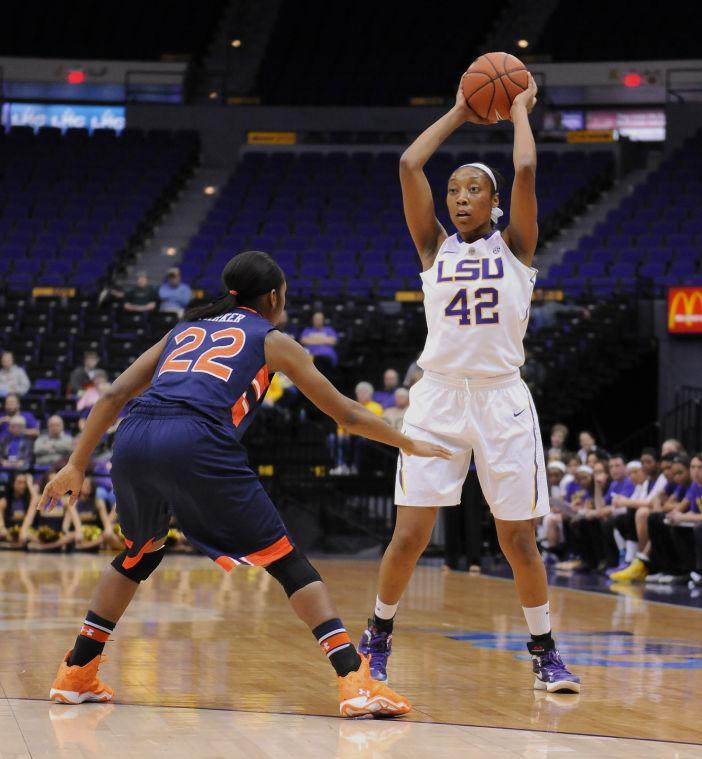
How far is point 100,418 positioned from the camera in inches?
170

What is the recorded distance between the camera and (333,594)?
927 cm

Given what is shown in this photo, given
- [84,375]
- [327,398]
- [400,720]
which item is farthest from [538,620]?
[84,375]

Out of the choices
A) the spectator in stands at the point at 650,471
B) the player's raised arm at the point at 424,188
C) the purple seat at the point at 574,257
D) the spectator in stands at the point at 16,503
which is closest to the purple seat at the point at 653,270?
the purple seat at the point at 574,257

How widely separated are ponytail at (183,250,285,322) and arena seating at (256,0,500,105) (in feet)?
80.3

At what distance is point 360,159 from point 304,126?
217 cm

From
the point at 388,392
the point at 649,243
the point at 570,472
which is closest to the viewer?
the point at 570,472

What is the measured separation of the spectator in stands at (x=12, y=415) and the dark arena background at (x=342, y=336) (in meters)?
0.04

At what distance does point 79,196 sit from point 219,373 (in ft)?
67.5

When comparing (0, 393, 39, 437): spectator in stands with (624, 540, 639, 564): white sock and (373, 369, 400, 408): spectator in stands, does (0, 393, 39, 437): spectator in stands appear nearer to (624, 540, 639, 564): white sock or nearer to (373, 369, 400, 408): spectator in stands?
(373, 369, 400, 408): spectator in stands

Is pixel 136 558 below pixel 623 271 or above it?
below

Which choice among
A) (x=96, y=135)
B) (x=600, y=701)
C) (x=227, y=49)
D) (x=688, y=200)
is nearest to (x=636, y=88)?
(x=688, y=200)

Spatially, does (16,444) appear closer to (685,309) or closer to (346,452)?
(346,452)

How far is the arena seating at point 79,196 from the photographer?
21.7 meters

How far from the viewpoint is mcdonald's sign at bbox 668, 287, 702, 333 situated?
56.4 ft
